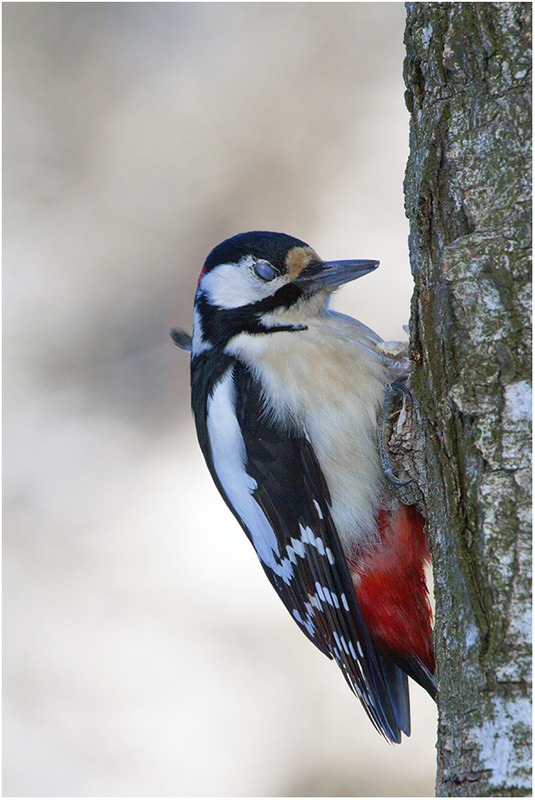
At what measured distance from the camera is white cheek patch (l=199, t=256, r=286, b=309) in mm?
2229

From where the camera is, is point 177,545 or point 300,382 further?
point 177,545

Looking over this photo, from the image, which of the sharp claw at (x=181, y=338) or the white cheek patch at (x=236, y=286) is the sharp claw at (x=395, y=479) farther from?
the sharp claw at (x=181, y=338)

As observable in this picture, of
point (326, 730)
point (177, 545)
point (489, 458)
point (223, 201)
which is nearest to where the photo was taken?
point (489, 458)

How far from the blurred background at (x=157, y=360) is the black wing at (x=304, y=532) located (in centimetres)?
109

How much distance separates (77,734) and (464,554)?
2354 millimetres

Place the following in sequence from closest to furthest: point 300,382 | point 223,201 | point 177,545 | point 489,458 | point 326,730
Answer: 1. point 489,458
2. point 300,382
3. point 326,730
4. point 177,545
5. point 223,201

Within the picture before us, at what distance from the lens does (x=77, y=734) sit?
3.24m

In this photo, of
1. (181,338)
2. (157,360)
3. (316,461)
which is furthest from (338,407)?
(157,360)

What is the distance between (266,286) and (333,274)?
17cm

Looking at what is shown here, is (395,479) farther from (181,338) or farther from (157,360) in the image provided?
(157,360)

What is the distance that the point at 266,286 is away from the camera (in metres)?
2.23

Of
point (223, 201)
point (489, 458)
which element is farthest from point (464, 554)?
point (223, 201)

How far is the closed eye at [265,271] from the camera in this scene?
223 centimetres

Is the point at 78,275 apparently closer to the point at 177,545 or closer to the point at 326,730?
the point at 177,545
